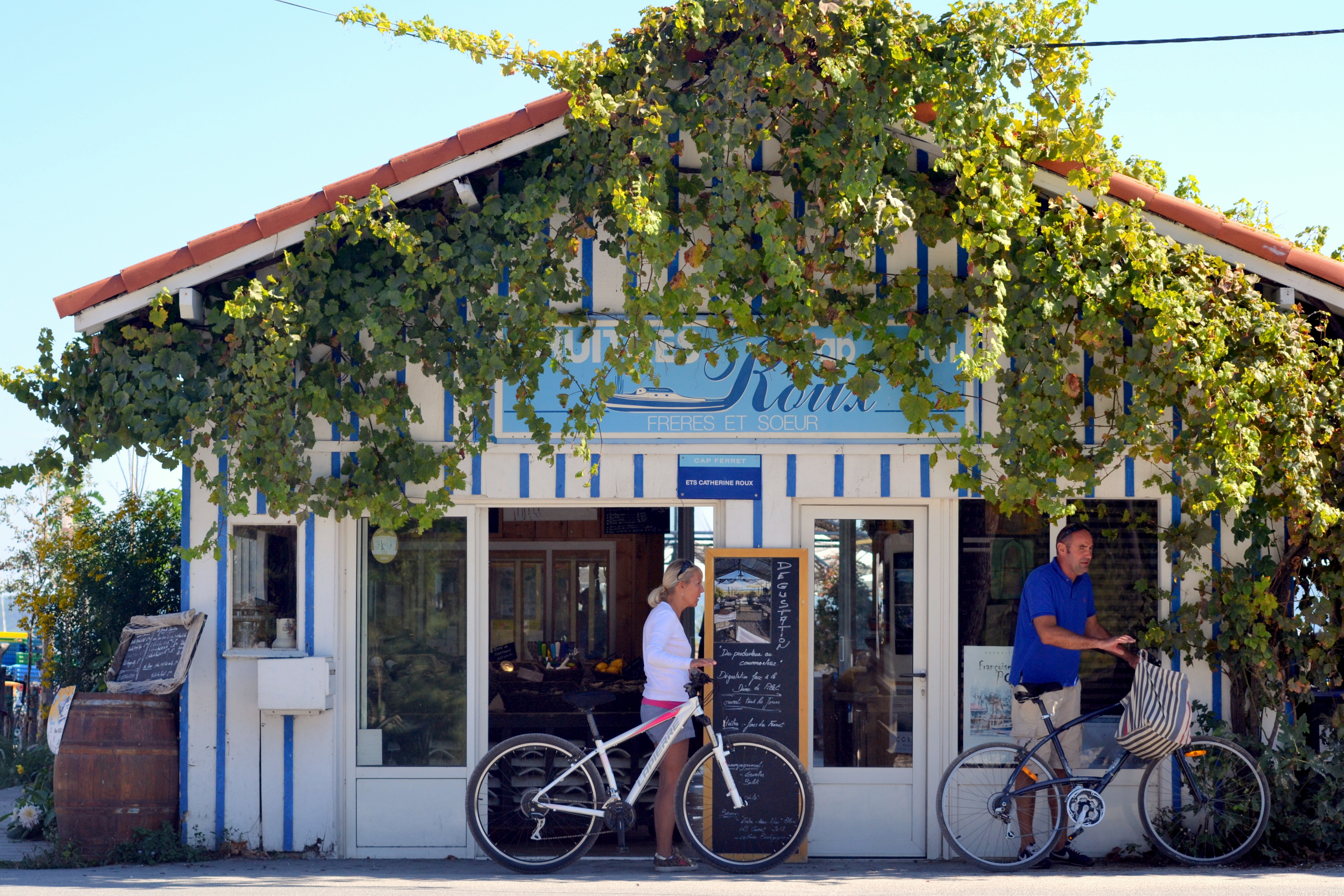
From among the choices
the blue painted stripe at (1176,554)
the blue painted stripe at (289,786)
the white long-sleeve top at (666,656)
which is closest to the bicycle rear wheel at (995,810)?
the blue painted stripe at (1176,554)

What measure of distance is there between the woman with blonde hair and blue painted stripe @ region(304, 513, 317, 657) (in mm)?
1999

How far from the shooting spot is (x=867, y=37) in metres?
6.15

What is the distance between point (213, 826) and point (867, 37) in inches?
222

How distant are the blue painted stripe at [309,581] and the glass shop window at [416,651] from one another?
0.29m

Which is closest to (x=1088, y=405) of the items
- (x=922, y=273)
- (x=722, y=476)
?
(x=922, y=273)

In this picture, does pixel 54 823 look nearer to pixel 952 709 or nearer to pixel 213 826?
pixel 213 826

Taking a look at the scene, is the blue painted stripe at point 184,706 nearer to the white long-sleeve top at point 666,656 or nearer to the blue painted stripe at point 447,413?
the blue painted stripe at point 447,413

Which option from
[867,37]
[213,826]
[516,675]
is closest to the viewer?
[867,37]

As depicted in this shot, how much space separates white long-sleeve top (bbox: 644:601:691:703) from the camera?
631 cm

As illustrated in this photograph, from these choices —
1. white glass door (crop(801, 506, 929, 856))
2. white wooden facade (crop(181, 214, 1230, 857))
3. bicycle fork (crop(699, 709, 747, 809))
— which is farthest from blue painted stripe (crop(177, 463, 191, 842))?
white glass door (crop(801, 506, 929, 856))

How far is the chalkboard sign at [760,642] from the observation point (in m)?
6.79

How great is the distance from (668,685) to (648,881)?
100cm

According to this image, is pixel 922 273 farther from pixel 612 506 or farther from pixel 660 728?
pixel 660 728

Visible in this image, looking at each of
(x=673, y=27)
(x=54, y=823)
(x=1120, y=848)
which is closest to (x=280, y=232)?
(x=673, y=27)
